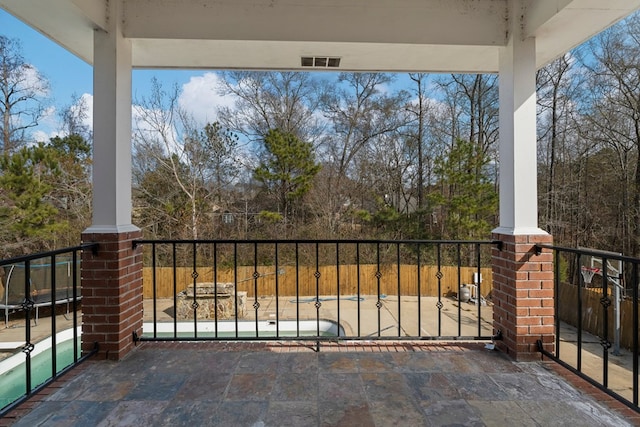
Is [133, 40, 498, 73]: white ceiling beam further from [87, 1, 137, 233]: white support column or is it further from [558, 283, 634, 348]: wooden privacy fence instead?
[558, 283, 634, 348]: wooden privacy fence

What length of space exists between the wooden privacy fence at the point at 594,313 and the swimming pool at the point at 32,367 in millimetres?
9759

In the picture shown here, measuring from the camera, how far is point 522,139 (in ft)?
8.13

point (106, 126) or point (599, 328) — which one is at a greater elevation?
point (106, 126)

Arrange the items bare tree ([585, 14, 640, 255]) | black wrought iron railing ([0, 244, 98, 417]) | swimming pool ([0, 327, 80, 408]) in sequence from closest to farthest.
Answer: swimming pool ([0, 327, 80, 408]) < black wrought iron railing ([0, 244, 98, 417]) < bare tree ([585, 14, 640, 255])

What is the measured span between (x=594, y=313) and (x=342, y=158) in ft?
30.2

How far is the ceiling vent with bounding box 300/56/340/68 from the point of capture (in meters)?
2.85

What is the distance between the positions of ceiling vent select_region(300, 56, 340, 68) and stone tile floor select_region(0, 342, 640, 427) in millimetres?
2325

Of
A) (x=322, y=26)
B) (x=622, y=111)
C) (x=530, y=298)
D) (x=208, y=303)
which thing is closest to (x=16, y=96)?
(x=208, y=303)

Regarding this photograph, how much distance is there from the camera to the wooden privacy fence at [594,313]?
25.4 ft

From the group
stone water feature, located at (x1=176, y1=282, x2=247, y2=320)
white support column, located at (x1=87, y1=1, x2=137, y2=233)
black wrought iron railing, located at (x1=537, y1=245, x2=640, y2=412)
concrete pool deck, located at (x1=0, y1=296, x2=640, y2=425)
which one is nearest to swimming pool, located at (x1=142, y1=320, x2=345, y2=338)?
stone water feature, located at (x1=176, y1=282, x2=247, y2=320)

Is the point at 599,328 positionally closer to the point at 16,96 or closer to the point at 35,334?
the point at 35,334

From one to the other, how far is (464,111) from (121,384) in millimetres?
15001

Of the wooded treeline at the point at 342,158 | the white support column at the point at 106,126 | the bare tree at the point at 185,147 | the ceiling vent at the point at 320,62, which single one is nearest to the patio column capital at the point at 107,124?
the white support column at the point at 106,126

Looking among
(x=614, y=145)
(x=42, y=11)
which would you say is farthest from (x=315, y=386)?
(x=614, y=145)
